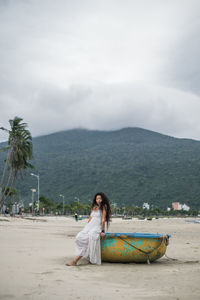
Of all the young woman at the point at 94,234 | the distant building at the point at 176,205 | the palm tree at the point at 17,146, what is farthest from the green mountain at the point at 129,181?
the young woman at the point at 94,234

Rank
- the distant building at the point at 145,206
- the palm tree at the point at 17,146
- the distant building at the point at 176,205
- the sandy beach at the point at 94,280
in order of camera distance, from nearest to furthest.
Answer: the sandy beach at the point at 94,280, the palm tree at the point at 17,146, the distant building at the point at 145,206, the distant building at the point at 176,205

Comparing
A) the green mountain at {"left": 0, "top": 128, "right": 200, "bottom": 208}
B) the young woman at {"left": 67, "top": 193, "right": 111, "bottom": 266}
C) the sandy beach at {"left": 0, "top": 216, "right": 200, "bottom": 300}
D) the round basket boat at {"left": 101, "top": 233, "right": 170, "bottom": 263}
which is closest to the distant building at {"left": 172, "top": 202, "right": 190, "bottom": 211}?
the green mountain at {"left": 0, "top": 128, "right": 200, "bottom": 208}

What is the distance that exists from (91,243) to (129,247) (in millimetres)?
898

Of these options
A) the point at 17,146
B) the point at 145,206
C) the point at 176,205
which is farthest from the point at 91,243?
the point at 176,205

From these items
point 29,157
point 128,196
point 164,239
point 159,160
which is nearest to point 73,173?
point 128,196

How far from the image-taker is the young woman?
818 cm

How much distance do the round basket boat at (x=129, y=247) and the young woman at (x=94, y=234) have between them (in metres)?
0.24

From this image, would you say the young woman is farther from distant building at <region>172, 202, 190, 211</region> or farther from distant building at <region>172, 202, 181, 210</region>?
distant building at <region>172, 202, 181, 210</region>

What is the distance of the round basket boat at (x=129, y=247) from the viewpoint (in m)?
8.39

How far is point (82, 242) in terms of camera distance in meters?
8.28

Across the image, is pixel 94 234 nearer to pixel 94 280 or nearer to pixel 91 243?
pixel 91 243

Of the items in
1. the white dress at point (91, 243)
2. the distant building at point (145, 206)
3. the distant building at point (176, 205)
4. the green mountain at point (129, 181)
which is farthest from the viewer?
the green mountain at point (129, 181)

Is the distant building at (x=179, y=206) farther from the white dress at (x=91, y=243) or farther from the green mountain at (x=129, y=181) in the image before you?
the white dress at (x=91, y=243)

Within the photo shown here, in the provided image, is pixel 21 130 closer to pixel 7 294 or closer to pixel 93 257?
pixel 93 257
